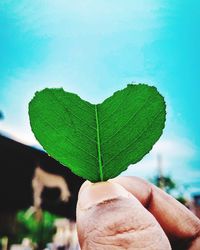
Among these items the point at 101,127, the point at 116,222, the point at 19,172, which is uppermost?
the point at 19,172

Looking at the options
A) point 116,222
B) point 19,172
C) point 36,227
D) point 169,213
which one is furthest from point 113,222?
point 36,227

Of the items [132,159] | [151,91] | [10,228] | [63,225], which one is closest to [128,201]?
[132,159]

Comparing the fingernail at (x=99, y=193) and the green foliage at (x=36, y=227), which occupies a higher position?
the green foliage at (x=36, y=227)

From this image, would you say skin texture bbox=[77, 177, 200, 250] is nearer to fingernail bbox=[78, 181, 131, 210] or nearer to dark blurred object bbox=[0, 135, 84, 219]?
fingernail bbox=[78, 181, 131, 210]

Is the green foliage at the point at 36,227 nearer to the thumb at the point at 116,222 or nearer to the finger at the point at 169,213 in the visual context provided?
the finger at the point at 169,213

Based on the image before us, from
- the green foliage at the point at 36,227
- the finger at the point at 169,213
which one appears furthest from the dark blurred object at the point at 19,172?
the finger at the point at 169,213

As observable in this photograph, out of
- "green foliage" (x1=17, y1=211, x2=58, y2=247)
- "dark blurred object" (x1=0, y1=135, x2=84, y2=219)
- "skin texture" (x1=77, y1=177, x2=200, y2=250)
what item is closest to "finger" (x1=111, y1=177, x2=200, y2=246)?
"skin texture" (x1=77, y1=177, x2=200, y2=250)

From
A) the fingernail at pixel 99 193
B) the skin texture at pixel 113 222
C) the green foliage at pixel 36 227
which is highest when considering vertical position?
the green foliage at pixel 36 227

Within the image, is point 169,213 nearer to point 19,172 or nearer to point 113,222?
point 113,222
